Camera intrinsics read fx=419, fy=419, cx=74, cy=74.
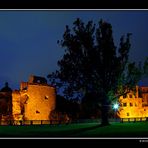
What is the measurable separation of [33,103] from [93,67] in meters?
8.93

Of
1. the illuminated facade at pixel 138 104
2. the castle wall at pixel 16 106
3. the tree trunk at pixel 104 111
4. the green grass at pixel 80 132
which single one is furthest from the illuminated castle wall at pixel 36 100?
the illuminated facade at pixel 138 104

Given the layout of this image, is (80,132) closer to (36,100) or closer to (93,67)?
(93,67)

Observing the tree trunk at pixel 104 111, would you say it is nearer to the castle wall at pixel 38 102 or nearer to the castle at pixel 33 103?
the castle at pixel 33 103

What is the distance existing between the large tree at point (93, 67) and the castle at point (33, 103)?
5.34 m

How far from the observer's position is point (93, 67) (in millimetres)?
21953

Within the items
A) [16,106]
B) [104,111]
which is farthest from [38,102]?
[104,111]

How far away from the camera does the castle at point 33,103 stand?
1153 inches

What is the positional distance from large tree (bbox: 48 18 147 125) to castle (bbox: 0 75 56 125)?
534 cm

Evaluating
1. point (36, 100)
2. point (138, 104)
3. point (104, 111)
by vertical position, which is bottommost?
point (104, 111)

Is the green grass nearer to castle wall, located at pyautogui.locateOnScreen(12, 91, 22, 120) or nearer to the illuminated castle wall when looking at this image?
the illuminated castle wall

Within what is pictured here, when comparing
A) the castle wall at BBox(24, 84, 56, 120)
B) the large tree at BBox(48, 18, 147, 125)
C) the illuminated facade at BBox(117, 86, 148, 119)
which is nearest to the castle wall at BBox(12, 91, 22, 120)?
the castle wall at BBox(24, 84, 56, 120)

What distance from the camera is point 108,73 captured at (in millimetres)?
22656
